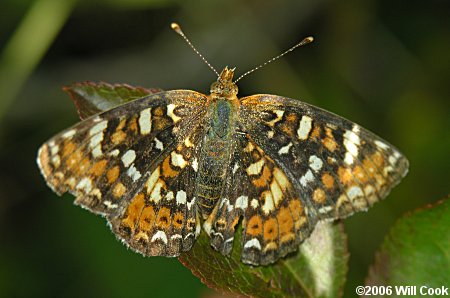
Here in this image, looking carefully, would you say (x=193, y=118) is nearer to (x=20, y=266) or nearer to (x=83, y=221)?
(x=83, y=221)

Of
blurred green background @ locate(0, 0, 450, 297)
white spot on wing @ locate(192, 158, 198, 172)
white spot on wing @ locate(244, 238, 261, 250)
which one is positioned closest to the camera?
white spot on wing @ locate(244, 238, 261, 250)

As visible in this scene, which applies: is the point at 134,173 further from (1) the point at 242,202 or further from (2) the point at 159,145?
(1) the point at 242,202

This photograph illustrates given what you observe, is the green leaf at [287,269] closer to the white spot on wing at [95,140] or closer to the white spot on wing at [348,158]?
the white spot on wing at [348,158]

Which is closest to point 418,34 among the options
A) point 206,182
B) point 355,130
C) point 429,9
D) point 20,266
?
point 429,9

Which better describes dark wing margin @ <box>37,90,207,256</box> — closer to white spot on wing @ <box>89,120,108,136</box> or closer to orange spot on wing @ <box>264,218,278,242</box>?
white spot on wing @ <box>89,120,108,136</box>

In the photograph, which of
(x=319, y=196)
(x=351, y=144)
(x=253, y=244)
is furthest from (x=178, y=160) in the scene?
(x=351, y=144)

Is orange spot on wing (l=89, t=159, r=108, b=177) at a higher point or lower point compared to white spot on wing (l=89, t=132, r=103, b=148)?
lower

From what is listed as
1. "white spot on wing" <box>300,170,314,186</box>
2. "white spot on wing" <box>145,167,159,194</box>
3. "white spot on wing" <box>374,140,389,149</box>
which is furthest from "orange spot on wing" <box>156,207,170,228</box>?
"white spot on wing" <box>374,140,389,149</box>
